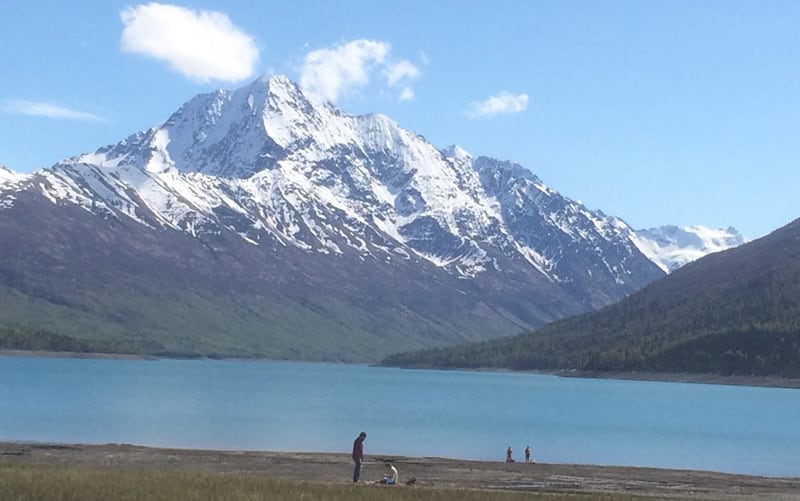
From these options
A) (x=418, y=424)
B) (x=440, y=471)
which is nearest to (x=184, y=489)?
(x=440, y=471)

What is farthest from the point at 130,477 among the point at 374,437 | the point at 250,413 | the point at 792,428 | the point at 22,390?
the point at 22,390

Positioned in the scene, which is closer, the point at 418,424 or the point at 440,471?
the point at 440,471

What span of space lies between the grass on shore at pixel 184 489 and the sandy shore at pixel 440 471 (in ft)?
24.8

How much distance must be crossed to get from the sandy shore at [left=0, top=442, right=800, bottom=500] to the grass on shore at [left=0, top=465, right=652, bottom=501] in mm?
7560

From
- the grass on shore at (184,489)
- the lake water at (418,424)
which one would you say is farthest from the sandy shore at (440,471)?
the lake water at (418,424)

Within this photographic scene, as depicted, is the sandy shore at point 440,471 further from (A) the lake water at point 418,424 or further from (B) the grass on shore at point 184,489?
(A) the lake water at point 418,424

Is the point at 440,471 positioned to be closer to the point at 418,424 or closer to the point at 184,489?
the point at 184,489

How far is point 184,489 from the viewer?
4919cm

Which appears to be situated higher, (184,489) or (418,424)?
(418,424)

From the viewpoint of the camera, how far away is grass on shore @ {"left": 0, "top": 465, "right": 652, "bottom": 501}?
46.4m

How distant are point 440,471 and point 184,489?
26.6m

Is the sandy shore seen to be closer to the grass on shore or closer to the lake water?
the grass on shore

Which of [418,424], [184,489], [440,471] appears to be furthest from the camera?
[418,424]

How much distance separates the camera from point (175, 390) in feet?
598
